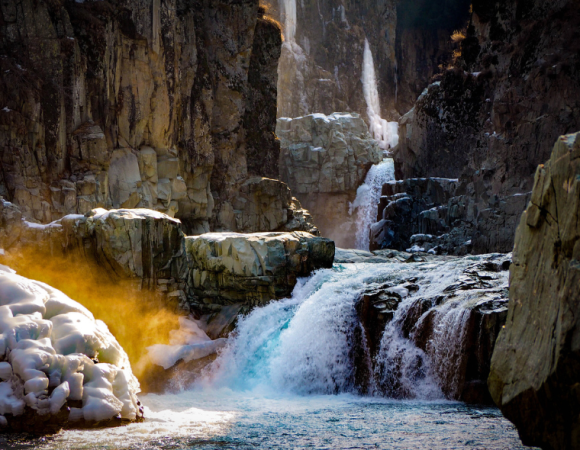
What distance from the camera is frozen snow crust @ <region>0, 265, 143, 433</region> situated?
8.67 m

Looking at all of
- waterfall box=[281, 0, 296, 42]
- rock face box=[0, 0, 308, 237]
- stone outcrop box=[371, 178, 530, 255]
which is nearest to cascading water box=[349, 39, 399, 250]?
stone outcrop box=[371, 178, 530, 255]

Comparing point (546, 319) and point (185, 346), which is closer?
point (546, 319)

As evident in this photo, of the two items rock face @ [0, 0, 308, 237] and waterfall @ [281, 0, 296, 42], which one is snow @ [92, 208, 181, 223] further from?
waterfall @ [281, 0, 296, 42]

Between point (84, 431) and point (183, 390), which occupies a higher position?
point (84, 431)

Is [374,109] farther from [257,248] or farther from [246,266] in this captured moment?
[246,266]

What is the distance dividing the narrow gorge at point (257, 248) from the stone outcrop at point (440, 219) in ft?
0.40

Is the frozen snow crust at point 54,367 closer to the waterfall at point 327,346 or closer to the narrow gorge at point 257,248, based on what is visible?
the narrow gorge at point 257,248

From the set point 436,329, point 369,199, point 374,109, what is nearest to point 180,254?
point 436,329

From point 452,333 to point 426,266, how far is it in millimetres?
6305

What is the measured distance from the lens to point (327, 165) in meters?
53.7

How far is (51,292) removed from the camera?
34.9 feet

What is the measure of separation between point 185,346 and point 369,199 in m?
36.2

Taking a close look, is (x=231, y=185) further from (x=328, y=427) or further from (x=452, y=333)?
(x=328, y=427)

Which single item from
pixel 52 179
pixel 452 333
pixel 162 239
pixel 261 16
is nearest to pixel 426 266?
pixel 452 333
